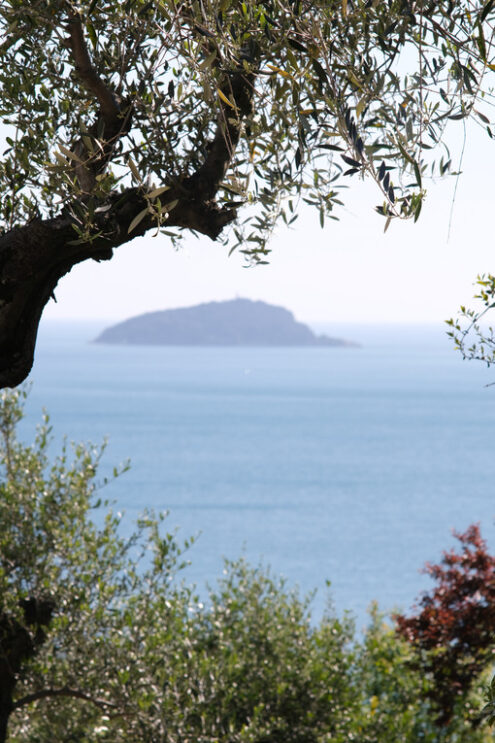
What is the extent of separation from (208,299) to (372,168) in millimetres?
138738

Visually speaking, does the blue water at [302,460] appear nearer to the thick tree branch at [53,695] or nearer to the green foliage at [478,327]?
the thick tree branch at [53,695]

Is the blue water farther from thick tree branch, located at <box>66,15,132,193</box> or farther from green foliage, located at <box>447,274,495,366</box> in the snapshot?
thick tree branch, located at <box>66,15,132,193</box>

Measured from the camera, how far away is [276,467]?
217 feet

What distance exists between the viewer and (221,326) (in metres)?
139

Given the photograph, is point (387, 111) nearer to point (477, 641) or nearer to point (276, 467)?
point (477, 641)

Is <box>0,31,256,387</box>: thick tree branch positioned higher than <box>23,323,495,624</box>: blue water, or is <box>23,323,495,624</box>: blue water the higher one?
<box>0,31,256,387</box>: thick tree branch

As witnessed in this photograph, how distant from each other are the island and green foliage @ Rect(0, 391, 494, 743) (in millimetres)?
120109

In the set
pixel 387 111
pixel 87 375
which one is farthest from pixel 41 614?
pixel 87 375

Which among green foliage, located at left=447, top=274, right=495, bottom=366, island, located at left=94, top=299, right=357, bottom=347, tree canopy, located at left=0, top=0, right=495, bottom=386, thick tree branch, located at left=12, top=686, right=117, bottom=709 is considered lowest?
thick tree branch, located at left=12, top=686, right=117, bottom=709

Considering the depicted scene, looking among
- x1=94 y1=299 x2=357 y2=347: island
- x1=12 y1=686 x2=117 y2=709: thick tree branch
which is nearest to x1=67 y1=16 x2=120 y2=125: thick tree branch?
x1=12 y1=686 x2=117 y2=709: thick tree branch

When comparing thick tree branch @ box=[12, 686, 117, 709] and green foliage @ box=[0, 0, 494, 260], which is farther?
thick tree branch @ box=[12, 686, 117, 709]

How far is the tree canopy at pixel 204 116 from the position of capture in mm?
2436

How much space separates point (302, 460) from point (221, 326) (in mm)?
73285

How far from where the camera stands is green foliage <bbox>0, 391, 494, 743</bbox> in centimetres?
646
